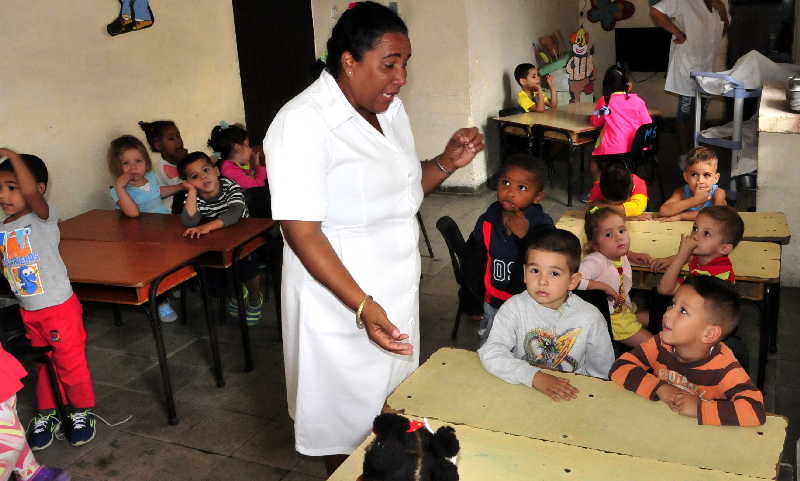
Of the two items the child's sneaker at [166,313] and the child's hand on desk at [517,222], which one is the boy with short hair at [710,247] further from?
the child's sneaker at [166,313]

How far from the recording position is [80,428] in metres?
3.11

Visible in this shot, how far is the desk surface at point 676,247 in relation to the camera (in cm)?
288

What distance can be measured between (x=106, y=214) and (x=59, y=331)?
4.47 feet

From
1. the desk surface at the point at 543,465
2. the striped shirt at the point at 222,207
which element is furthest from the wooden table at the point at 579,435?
the striped shirt at the point at 222,207

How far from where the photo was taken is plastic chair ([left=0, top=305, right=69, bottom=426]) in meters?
2.86

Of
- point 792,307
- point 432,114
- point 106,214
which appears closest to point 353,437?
point 106,214

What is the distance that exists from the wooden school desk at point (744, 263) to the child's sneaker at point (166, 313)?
92.2 inches

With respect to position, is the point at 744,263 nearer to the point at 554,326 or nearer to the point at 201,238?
the point at 554,326

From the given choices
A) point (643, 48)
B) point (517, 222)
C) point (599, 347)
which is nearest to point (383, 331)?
point (599, 347)

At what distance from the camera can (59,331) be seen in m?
2.99

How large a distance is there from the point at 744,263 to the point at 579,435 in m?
1.69

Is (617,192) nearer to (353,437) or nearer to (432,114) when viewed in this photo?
(353,437)

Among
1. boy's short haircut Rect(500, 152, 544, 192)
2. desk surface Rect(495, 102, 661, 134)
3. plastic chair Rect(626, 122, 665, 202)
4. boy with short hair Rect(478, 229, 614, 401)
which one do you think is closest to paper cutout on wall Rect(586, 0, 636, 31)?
desk surface Rect(495, 102, 661, 134)

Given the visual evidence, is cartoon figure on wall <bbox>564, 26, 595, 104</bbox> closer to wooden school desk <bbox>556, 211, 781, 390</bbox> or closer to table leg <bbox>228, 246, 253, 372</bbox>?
wooden school desk <bbox>556, 211, 781, 390</bbox>
